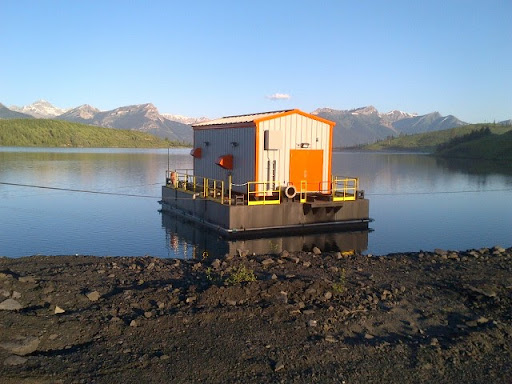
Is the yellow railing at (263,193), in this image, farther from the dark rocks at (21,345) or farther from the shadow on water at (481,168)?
the shadow on water at (481,168)

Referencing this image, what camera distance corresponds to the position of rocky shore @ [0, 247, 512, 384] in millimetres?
6852

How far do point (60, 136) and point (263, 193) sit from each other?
537 ft

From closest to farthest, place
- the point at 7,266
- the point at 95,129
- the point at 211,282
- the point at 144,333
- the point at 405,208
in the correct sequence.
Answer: the point at 144,333, the point at 211,282, the point at 7,266, the point at 405,208, the point at 95,129

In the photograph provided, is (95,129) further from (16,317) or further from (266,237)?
(16,317)

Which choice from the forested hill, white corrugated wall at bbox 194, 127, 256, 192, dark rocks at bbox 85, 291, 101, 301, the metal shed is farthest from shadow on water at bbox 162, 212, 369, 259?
the forested hill

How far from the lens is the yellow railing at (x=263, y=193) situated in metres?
22.8

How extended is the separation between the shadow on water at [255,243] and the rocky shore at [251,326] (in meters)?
8.00

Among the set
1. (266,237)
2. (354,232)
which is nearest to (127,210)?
(266,237)

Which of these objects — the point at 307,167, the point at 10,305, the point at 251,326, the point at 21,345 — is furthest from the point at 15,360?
the point at 307,167

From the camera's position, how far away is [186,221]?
27141 mm

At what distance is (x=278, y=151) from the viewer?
2358 cm

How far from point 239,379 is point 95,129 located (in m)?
199

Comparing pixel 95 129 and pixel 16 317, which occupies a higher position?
pixel 95 129

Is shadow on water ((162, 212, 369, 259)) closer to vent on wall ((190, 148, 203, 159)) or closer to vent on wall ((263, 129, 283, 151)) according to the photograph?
vent on wall ((263, 129, 283, 151))
